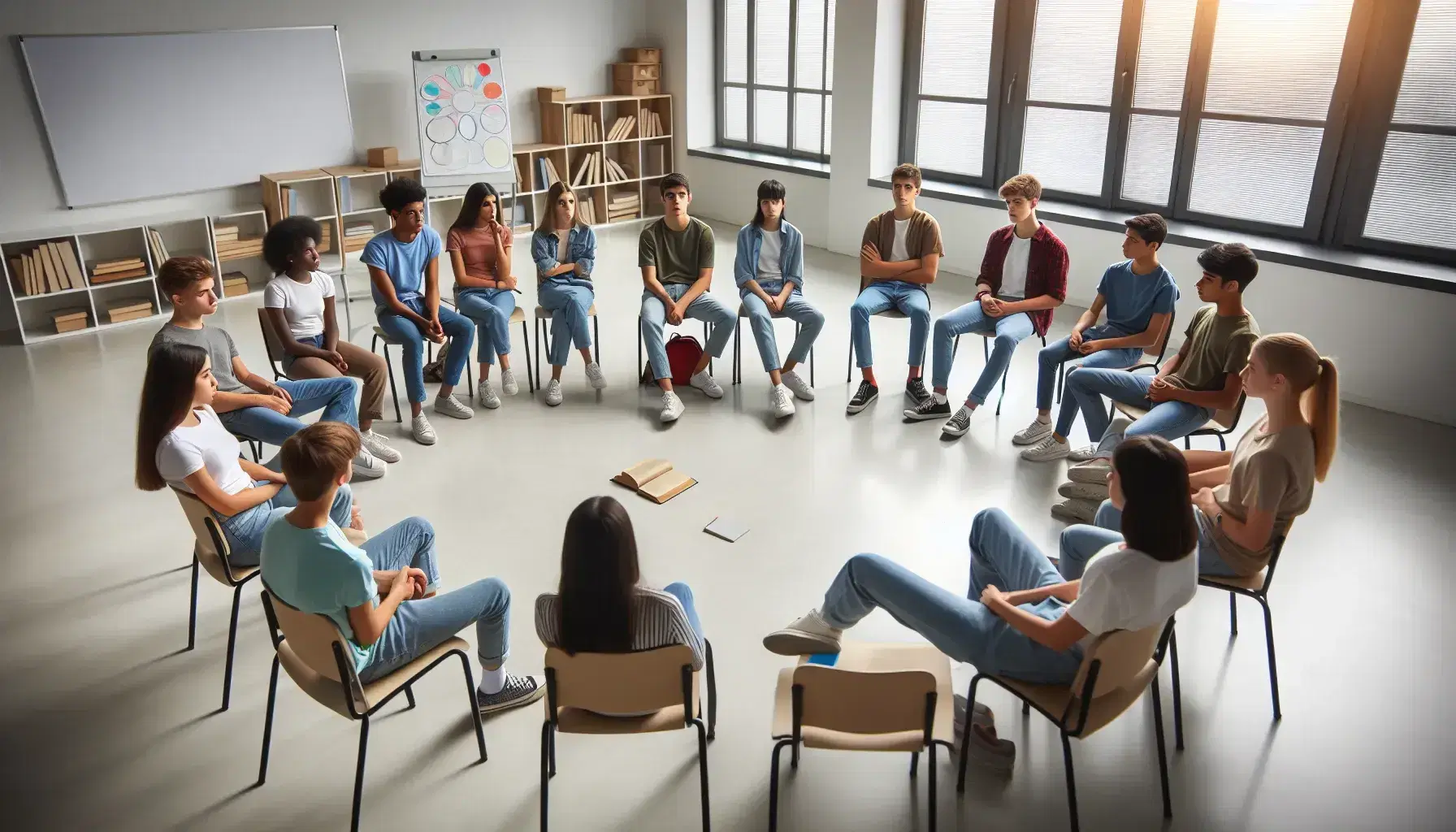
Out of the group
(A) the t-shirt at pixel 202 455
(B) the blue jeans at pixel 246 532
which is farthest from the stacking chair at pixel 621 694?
(A) the t-shirt at pixel 202 455

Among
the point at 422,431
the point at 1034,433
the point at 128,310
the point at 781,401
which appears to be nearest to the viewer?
the point at 1034,433

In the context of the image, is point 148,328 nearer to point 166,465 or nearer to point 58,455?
point 58,455

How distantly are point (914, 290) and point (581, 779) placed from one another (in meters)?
3.57

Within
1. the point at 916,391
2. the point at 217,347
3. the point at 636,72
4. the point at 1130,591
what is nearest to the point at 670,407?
the point at 916,391

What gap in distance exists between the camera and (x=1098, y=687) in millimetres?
2355

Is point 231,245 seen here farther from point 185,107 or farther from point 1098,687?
point 1098,687

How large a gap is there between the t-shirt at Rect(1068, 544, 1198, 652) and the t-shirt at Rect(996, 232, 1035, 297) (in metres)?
3.00

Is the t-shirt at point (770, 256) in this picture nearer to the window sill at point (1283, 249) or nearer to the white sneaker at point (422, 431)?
the white sneaker at point (422, 431)

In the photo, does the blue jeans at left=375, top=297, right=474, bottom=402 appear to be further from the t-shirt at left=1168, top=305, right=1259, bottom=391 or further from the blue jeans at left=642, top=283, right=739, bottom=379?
the t-shirt at left=1168, top=305, right=1259, bottom=391

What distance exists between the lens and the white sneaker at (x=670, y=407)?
508 centimetres

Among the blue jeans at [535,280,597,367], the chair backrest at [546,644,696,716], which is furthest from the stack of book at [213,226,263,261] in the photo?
the chair backrest at [546,644,696,716]

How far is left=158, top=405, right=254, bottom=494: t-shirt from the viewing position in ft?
9.42

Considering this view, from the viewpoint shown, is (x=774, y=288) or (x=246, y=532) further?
(x=774, y=288)

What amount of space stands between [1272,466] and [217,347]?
12.6 feet
